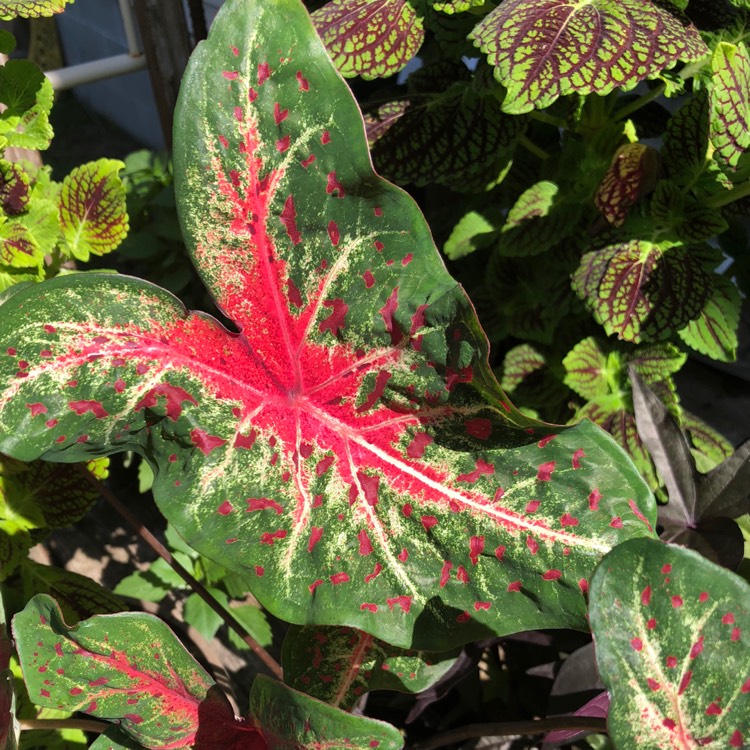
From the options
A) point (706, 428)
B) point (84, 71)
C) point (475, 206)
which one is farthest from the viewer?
point (84, 71)

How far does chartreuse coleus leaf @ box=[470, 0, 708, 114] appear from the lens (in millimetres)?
824

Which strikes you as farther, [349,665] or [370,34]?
[370,34]

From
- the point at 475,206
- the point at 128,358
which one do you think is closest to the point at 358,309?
the point at 128,358

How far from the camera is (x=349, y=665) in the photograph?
0.80m

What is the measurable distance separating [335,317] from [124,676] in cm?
38

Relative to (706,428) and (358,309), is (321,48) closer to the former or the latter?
(358,309)

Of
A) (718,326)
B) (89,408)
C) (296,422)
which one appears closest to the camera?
(89,408)

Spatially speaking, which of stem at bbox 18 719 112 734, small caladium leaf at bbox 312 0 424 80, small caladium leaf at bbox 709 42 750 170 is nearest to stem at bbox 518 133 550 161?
small caladium leaf at bbox 312 0 424 80

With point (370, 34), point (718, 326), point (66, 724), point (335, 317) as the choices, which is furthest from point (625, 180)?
point (66, 724)

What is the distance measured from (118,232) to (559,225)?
23.2 inches

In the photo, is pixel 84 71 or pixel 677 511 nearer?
pixel 677 511

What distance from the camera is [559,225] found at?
1129mm

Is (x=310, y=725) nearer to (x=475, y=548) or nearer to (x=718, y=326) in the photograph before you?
(x=475, y=548)

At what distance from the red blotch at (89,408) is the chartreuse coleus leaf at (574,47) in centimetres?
48
